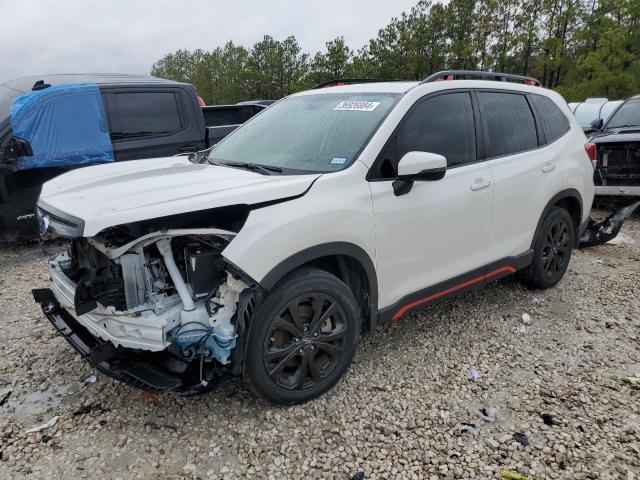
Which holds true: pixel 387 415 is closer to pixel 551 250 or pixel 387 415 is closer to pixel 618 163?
pixel 551 250

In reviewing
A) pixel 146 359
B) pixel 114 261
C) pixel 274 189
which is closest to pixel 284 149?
pixel 274 189

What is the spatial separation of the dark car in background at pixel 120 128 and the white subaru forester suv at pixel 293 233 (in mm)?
2717

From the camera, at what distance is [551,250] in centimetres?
452

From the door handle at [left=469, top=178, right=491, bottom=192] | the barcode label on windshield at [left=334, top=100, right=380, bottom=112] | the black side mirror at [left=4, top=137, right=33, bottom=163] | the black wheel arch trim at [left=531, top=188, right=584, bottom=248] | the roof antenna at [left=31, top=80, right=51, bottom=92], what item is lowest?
the black wheel arch trim at [left=531, top=188, right=584, bottom=248]

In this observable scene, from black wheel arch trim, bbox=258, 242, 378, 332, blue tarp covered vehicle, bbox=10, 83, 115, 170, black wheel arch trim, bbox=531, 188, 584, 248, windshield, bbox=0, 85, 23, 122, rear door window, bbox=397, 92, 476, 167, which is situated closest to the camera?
black wheel arch trim, bbox=258, 242, 378, 332

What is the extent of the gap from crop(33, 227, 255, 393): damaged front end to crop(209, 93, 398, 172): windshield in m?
0.86

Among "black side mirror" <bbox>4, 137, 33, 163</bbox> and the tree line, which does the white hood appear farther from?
the tree line

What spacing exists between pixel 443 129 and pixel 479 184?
488mm

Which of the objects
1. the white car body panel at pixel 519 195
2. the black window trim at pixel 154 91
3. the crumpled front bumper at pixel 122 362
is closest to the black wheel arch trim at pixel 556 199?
the white car body panel at pixel 519 195

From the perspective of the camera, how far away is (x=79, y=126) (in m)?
5.81

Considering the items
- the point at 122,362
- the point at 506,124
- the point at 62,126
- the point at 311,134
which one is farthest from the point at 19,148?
the point at 506,124

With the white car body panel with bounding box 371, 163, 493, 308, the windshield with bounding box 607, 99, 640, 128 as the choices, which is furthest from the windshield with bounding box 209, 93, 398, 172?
the windshield with bounding box 607, 99, 640, 128

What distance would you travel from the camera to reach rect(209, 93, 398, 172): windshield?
3047 millimetres

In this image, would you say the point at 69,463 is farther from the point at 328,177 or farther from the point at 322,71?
the point at 322,71
